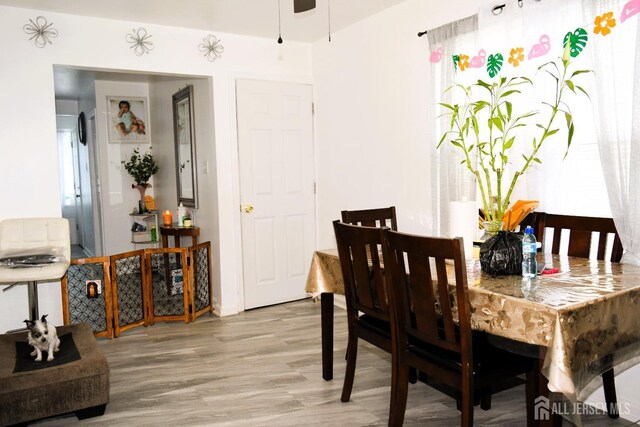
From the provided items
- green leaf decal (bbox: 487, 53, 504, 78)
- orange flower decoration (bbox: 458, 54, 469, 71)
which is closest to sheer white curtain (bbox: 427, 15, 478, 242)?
orange flower decoration (bbox: 458, 54, 469, 71)

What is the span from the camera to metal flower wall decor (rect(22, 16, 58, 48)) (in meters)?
3.58

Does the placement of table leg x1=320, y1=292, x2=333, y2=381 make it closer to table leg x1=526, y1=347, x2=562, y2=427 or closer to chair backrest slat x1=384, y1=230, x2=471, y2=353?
chair backrest slat x1=384, y1=230, x2=471, y2=353

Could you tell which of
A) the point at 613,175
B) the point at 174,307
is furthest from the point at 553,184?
the point at 174,307

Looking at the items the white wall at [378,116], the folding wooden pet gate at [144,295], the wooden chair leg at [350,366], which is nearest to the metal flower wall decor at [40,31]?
the folding wooden pet gate at [144,295]

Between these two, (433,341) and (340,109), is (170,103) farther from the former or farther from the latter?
(433,341)

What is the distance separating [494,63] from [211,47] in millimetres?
2426

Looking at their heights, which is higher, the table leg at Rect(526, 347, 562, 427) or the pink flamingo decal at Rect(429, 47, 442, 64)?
the pink flamingo decal at Rect(429, 47, 442, 64)

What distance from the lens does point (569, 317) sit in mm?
1611

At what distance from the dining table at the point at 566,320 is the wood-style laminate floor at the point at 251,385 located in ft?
2.17

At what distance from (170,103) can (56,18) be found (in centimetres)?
179

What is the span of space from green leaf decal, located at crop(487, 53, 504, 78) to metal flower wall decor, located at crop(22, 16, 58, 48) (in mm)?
2998

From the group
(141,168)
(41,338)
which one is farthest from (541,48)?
(141,168)

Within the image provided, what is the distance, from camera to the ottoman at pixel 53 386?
7.84 feet

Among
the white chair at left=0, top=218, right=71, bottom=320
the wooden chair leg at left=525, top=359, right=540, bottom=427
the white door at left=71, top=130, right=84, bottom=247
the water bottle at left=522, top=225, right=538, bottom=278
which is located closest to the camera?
the wooden chair leg at left=525, top=359, right=540, bottom=427
